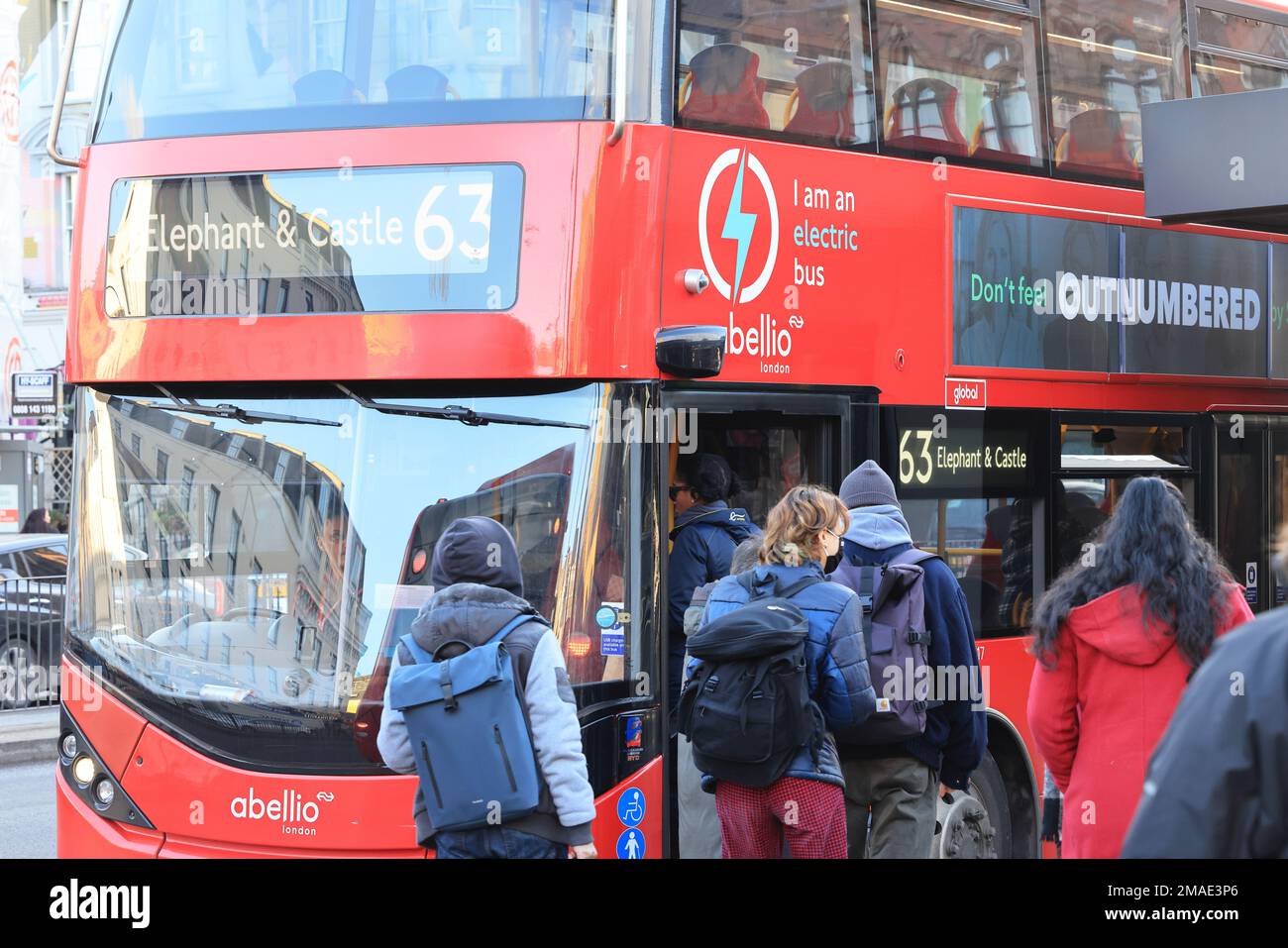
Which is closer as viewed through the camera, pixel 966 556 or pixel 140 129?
pixel 140 129

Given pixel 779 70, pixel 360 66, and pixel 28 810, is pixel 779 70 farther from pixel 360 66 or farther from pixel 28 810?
pixel 28 810

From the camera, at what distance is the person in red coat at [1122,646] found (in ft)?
15.0

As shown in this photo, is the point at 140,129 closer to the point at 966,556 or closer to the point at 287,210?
the point at 287,210

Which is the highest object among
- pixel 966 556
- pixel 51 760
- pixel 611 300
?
pixel 611 300

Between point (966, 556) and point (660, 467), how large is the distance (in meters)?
2.07

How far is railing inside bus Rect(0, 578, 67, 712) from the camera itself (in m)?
15.0

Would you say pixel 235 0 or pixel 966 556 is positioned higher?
pixel 235 0

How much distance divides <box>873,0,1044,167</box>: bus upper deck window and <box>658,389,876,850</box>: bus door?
1.30m

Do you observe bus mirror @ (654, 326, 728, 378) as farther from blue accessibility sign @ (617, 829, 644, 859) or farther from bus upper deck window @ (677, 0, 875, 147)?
blue accessibility sign @ (617, 829, 644, 859)

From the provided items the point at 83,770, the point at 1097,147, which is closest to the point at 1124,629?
the point at 83,770

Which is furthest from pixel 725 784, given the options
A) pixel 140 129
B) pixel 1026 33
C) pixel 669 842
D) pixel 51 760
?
pixel 51 760

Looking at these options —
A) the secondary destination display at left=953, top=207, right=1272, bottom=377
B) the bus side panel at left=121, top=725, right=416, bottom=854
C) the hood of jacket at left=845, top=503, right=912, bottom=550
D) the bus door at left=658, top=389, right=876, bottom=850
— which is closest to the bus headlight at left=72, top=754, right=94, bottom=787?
the bus side panel at left=121, top=725, right=416, bottom=854

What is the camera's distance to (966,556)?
7.47 m

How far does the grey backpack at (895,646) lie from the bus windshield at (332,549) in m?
0.85
